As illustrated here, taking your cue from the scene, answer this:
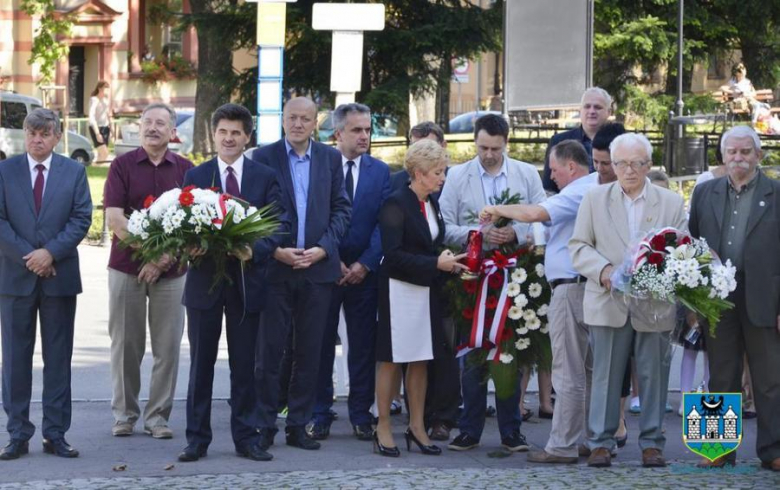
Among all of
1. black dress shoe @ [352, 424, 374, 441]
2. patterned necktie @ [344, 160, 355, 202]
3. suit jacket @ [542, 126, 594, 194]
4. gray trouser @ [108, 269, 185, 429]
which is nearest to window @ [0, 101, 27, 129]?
suit jacket @ [542, 126, 594, 194]

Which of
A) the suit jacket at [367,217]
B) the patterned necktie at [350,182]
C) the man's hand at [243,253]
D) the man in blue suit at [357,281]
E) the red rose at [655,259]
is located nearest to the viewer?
the red rose at [655,259]

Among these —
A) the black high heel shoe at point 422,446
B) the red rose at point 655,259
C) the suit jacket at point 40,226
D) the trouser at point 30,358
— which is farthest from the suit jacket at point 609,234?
the trouser at point 30,358

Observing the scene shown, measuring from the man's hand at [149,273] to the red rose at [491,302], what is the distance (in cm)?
221

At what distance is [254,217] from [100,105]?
1333 inches

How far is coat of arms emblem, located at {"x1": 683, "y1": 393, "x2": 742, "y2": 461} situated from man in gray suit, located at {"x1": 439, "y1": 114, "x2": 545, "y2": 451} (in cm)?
128

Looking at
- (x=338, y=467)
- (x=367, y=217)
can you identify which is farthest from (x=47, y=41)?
(x=338, y=467)

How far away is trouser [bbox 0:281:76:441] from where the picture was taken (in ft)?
28.4

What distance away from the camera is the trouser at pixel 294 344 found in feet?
29.5

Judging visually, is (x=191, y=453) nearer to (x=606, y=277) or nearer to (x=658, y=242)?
(x=606, y=277)

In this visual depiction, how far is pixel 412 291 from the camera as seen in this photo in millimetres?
8906

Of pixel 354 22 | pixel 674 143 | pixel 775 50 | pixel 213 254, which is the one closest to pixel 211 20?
pixel 674 143

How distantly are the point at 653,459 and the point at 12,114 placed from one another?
101 ft

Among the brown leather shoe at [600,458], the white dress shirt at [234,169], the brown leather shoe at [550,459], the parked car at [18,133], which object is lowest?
the brown leather shoe at [550,459]

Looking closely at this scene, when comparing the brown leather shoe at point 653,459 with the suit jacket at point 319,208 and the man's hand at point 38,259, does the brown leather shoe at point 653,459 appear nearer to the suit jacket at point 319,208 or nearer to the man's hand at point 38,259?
the suit jacket at point 319,208
